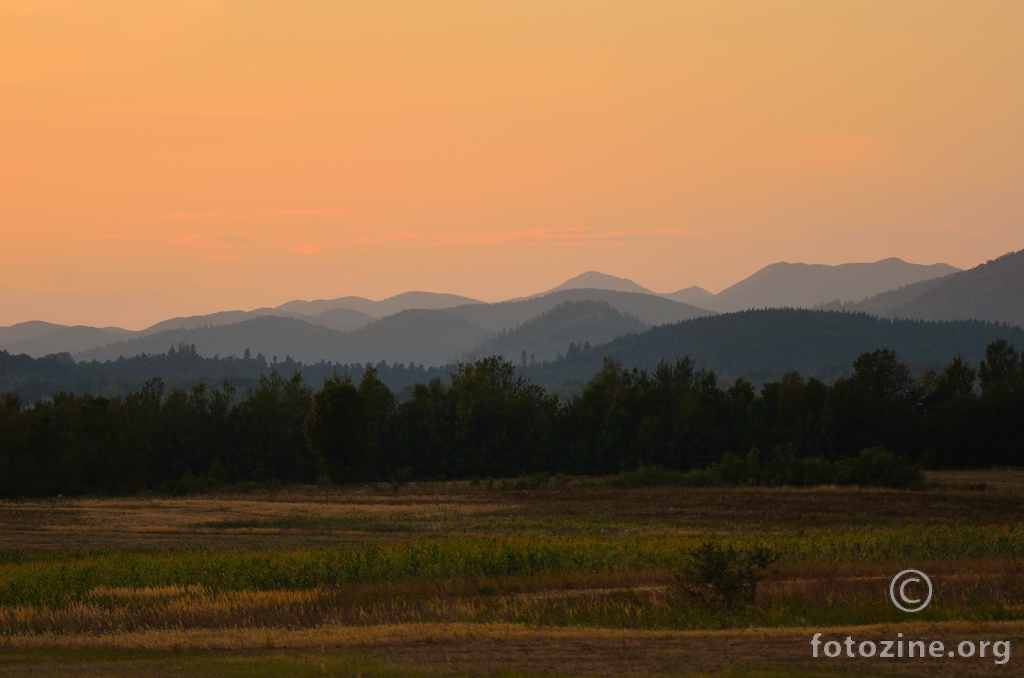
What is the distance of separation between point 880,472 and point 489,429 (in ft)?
146

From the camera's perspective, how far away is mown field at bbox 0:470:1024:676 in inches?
726

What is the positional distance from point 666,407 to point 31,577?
8340 cm

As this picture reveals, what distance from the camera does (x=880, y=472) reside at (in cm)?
7531

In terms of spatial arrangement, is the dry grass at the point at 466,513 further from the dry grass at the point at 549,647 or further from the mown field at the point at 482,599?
the dry grass at the point at 549,647

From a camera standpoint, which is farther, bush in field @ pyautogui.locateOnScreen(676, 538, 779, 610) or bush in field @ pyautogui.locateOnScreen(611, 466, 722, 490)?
bush in field @ pyautogui.locateOnScreen(611, 466, 722, 490)

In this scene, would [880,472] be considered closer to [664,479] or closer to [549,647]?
[664,479]

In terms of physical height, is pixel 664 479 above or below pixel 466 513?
above

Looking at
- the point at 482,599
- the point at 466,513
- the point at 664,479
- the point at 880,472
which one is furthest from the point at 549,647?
the point at 664,479

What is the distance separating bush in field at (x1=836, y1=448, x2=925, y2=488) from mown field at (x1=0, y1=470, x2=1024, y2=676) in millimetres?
19572

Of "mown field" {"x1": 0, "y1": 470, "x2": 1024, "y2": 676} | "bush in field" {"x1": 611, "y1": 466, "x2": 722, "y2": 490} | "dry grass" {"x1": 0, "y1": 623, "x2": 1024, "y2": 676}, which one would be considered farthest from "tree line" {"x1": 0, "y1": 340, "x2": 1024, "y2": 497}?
"dry grass" {"x1": 0, "y1": 623, "x2": 1024, "y2": 676}

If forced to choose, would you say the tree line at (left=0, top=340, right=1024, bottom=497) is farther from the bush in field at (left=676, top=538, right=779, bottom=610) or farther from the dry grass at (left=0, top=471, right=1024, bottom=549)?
the bush in field at (left=676, top=538, right=779, bottom=610)

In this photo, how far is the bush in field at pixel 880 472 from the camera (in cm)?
7388

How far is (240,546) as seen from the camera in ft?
145

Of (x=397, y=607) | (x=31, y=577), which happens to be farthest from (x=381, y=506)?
(x=397, y=607)
